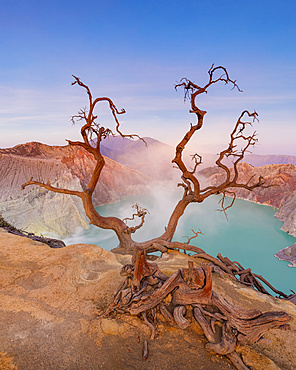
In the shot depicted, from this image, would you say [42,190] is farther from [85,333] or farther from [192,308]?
[192,308]

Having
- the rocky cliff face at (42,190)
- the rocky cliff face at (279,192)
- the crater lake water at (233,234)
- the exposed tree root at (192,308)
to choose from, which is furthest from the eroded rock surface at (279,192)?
the rocky cliff face at (42,190)

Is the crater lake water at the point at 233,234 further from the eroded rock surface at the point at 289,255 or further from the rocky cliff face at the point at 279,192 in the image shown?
the rocky cliff face at the point at 279,192

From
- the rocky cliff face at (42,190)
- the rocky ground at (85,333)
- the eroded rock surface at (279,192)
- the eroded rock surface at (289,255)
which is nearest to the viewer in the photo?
the rocky ground at (85,333)

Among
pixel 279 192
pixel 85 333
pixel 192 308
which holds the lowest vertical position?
pixel 279 192

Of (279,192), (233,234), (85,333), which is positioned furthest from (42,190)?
(279,192)

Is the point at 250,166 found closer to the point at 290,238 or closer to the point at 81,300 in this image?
the point at 290,238

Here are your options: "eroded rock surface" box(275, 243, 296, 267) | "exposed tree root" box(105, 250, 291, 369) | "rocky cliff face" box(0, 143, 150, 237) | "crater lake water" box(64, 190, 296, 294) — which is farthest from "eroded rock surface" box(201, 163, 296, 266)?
"rocky cliff face" box(0, 143, 150, 237)
